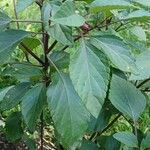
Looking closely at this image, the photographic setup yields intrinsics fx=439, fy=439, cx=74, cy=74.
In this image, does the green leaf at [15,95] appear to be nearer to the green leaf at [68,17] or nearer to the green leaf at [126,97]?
the green leaf at [126,97]

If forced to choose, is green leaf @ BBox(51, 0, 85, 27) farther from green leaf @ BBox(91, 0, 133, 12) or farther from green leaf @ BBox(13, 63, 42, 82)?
green leaf @ BBox(13, 63, 42, 82)

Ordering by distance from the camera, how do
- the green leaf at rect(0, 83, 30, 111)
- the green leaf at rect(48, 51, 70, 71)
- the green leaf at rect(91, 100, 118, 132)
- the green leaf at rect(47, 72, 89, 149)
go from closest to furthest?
the green leaf at rect(47, 72, 89, 149) → the green leaf at rect(48, 51, 70, 71) → the green leaf at rect(0, 83, 30, 111) → the green leaf at rect(91, 100, 118, 132)

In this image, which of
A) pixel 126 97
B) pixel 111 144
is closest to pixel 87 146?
pixel 111 144

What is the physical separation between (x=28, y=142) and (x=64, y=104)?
1.93 ft

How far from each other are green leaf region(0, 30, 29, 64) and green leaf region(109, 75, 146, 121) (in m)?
0.28

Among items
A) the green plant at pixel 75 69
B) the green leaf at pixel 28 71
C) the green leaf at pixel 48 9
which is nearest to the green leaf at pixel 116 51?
the green plant at pixel 75 69

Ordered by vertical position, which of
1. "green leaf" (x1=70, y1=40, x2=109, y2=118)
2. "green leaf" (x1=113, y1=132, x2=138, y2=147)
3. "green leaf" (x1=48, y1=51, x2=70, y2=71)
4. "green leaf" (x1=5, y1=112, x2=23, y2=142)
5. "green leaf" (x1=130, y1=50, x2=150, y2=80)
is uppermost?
"green leaf" (x1=70, y1=40, x2=109, y2=118)

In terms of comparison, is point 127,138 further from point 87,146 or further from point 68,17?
point 68,17

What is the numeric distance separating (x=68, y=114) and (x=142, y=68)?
20 centimetres

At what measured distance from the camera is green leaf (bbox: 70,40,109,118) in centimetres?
85

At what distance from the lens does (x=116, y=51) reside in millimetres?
918

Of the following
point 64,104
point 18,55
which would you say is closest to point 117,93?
point 64,104

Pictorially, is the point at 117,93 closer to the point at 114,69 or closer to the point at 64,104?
the point at 114,69

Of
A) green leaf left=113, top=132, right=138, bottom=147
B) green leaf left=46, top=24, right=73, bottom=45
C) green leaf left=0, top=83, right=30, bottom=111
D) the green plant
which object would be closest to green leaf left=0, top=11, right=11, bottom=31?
the green plant
